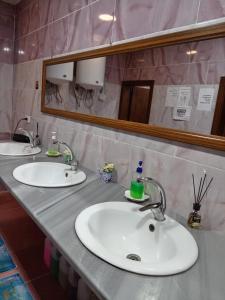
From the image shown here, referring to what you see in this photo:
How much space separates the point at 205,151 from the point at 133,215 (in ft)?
1.39

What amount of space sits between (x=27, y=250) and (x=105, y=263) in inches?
53.1

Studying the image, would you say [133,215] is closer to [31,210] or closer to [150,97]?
[31,210]

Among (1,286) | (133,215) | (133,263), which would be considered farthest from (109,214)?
(1,286)

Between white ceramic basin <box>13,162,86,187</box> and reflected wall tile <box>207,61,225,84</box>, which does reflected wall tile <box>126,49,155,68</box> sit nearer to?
reflected wall tile <box>207,61,225,84</box>

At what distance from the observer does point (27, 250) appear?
5.59 ft

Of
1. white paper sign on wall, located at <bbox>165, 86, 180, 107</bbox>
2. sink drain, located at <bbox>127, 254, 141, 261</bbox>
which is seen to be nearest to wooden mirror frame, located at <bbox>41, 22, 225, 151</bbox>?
white paper sign on wall, located at <bbox>165, 86, 180, 107</bbox>

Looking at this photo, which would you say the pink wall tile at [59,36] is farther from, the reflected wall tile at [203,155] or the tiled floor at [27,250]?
the tiled floor at [27,250]

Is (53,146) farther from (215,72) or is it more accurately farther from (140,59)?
(215,72)

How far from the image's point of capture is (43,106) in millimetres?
1933

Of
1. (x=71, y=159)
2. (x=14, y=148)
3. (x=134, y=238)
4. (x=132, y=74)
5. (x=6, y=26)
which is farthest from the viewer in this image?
(x=6, y=26)

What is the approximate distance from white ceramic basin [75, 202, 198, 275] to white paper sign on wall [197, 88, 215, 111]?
50cm

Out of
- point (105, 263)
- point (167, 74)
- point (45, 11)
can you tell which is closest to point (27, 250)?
point (105, 263)

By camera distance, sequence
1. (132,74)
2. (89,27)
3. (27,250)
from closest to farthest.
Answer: (132,74) < (89,27) < (27,250)

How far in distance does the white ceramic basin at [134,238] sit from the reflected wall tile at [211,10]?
0.85m
